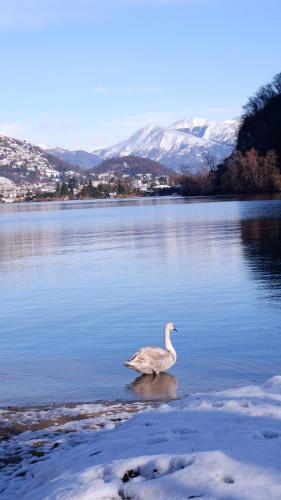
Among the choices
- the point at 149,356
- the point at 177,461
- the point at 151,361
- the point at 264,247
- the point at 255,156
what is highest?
the point at 255,156

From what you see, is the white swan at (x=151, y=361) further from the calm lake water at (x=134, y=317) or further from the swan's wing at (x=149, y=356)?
the calm lake water at (x=134, y=317)

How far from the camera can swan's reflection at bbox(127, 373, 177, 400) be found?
1425 centimetres

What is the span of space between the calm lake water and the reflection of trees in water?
0.31ft

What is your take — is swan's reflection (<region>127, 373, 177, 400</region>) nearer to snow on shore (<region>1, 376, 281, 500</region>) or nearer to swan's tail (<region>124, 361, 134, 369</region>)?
swan's tail (<region>124, 361, 134, 369</region>)

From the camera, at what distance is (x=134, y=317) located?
2362cm

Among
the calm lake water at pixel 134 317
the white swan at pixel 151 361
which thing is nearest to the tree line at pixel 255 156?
the calm lake water at pixel 134 317

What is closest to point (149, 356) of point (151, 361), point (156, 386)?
point (151, 361)

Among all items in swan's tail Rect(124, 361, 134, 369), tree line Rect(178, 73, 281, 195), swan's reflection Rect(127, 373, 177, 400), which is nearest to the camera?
swan's reflection Rect(127, 373, 177, 400)

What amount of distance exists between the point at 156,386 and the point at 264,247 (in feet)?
96.6

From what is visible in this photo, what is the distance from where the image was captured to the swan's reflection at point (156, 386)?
14.2 m

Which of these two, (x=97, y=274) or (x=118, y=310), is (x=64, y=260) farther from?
(x=118, y=310)

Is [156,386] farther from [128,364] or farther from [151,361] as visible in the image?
[128,364]

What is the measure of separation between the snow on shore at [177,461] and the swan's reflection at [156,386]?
4.67 m

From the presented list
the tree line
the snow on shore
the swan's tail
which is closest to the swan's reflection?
the swan's tail
